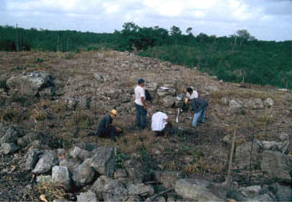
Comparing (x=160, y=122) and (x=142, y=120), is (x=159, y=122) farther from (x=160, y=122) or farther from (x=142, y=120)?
(x=142, y=120)

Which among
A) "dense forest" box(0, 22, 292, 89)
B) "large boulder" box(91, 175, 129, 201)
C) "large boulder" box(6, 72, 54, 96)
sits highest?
"dense forest" box(0, 22, 292, 89)

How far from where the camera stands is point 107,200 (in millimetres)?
4016

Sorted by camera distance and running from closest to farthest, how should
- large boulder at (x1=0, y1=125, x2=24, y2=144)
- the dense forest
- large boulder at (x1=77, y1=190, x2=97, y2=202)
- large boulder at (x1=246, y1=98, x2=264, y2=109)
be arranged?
large boulder at (x1=77, y1=190, x2=97, y2=202)
large boulder at (x1=0, y1=125, x2=24, y2=144)
large boulder at (x1=246, y1=98, x2=264, y2=109)
the dense forest

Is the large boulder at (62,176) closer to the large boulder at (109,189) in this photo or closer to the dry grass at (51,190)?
the dry grass at (51,190)

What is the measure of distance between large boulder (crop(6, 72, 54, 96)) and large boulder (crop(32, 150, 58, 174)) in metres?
4.46

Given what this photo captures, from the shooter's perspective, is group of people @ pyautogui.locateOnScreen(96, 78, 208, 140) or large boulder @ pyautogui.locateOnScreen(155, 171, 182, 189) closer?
large boulder @ pyautogui.locateOnScreen(155, 171, 182, 189)

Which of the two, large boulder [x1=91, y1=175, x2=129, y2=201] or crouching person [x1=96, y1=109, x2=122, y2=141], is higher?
crouching person [x1=96, y1=109, x2=122, y2=141]

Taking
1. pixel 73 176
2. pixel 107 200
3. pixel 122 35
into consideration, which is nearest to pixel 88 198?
pixel 107 200

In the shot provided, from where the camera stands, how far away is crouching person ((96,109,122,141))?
20.1ft

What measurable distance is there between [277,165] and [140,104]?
319 centimetres

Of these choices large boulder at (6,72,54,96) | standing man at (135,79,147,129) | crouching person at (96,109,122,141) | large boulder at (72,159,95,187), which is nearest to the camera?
large boulder at (72,159,95,187)

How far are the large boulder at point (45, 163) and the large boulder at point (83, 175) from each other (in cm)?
55

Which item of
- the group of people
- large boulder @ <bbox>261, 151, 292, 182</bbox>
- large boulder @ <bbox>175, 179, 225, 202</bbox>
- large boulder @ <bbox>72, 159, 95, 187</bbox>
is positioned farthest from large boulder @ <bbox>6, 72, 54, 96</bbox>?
large boulder @ <bbox>261, 151, 292, 182</bbox>

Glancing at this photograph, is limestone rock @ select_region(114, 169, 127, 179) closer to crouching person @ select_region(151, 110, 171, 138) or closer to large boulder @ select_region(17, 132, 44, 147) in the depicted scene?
crouching person @ select_region(151, 110, 171, 138)
